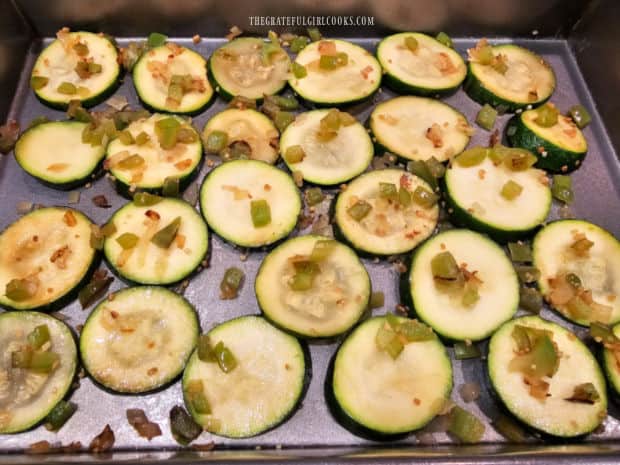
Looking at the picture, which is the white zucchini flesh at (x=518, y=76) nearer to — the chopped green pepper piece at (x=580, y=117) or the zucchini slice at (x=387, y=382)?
the chopped green pepper piece at (x=580, y=117)

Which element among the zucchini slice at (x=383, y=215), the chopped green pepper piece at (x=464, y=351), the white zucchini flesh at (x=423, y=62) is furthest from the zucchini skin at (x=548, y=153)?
the chopped green pepper piece at (x=464, y=351)

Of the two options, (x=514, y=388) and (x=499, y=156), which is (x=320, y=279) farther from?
(x=499, y=156)

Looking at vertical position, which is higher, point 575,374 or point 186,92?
point 186,92

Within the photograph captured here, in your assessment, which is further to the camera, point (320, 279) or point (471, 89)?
point (471, 89)

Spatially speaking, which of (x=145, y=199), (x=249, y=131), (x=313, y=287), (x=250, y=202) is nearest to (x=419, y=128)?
(x=249, y=131)

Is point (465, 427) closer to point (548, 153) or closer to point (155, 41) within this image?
point (548, 153)

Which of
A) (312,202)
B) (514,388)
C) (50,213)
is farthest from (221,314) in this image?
(514,388)
